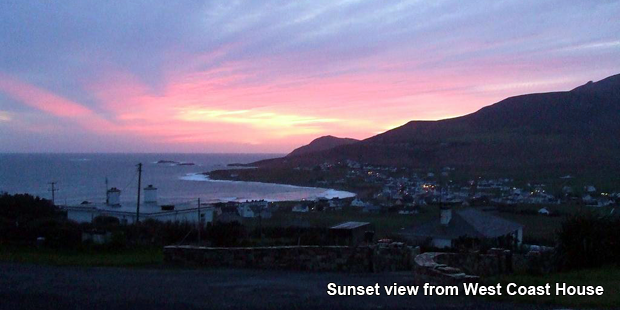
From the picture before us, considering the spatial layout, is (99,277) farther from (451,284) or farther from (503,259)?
(503,259)

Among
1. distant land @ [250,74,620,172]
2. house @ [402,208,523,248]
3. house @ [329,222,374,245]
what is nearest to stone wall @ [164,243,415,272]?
house @ [329,222,374,245]

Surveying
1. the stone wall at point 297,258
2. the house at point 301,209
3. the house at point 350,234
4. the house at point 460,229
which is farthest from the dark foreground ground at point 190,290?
the house at point 301,209

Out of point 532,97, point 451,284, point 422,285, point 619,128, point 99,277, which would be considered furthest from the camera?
point 532,97

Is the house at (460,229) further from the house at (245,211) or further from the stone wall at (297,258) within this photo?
the house at (245,211)

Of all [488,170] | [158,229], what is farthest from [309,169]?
[158,229]

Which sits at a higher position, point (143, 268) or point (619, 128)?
point (619, 128)

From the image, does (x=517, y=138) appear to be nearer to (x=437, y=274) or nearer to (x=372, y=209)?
(x=372, y=209)

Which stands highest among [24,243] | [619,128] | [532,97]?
[532,97]

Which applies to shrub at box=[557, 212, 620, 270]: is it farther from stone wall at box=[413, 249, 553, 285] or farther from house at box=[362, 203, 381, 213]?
house at box=[362, 203, 381, 213]
